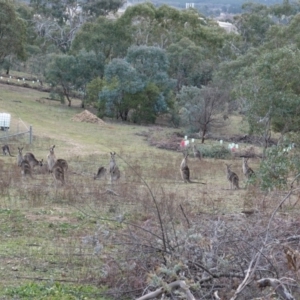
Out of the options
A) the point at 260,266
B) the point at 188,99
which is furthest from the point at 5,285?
the point at 188,99

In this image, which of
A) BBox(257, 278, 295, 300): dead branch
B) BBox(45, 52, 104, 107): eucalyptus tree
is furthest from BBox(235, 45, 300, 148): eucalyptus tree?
BBox(45, 52, 104, 107): eucalyptus tree

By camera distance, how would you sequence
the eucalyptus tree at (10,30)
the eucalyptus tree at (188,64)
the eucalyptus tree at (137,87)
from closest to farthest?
the eucalyptus tree at (137,87)
the eucalyptus tree at (10,30)
the eucalyptus tree at (188,64)

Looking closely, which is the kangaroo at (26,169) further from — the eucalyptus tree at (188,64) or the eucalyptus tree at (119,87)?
the eucalyptus tree at (188,64)

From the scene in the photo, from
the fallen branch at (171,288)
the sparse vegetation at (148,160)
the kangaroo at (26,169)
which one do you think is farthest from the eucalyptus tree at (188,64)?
the fallen branch at (171,288)

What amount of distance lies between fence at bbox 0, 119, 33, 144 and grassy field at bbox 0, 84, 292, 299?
0.79ft

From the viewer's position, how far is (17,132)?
33.8 m

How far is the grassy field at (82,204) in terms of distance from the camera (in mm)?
9812

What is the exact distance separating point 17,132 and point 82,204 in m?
18.4

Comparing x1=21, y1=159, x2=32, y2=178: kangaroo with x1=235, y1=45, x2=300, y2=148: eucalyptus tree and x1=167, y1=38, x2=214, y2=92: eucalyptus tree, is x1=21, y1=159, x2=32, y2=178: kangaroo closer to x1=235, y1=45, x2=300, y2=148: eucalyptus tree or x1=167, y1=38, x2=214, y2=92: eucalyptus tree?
x1=235, y1=45, x2=300, y2=148: eucalyptus tree

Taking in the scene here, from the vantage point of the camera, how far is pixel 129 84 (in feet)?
146

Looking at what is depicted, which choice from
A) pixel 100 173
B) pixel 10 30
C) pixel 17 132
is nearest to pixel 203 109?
pixel 17 132

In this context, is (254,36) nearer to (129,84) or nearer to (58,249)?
(129,84)

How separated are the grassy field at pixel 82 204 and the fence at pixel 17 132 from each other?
0.79 ft

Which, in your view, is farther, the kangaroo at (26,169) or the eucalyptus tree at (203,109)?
the eucalyptus tree at (203,109)
